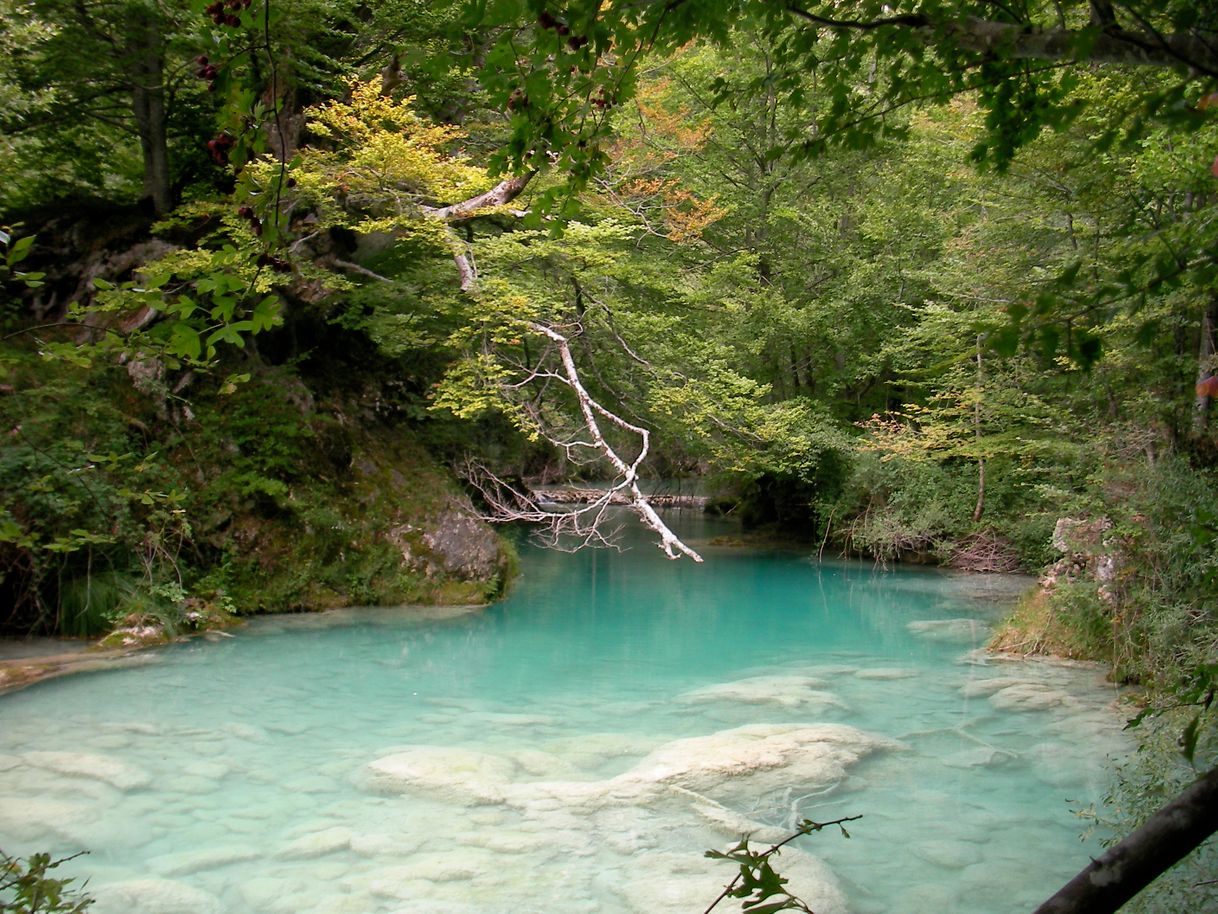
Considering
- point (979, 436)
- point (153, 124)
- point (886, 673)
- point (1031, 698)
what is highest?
point (153, 124)

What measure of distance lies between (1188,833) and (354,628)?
11072 mm

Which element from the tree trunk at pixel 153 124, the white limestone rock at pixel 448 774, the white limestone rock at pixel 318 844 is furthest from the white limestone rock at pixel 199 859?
the tree trunk at pixel 153 124

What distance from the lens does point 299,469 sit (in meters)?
13.0

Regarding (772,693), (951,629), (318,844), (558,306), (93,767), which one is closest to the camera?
(318,844)

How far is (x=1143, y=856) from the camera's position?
1330 millimetres

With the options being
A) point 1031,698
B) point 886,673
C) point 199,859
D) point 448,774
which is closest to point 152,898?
point 199,859

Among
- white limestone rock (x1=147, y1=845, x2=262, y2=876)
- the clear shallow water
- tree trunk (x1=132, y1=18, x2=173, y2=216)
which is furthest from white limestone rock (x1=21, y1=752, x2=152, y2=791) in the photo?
tree trunk (x1=132, y1=18, x2=173, y2=216)

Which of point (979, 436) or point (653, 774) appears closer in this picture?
point (653, 774)

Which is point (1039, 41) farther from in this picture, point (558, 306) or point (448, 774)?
point (558, 306)

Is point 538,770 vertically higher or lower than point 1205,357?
lower

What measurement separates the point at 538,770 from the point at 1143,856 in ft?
18.7

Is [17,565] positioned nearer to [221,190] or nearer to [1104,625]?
[221,190]

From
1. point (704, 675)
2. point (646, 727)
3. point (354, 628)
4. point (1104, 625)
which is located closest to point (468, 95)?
point (354, 628)

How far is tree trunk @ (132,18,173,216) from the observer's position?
40.3ft
